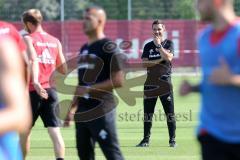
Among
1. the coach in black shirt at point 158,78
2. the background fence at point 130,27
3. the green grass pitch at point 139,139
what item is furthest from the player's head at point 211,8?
the background fence at point 130,27

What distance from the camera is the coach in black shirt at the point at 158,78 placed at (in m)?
13.7

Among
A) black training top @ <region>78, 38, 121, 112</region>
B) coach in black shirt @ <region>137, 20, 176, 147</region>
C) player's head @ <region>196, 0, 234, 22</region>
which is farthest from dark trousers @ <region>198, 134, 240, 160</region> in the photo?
coach in black shirt @ <region>137, 20, 176, 147</region>

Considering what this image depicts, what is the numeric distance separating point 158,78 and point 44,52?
4032mm

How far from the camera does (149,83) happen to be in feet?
47.2

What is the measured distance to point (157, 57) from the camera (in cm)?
1377

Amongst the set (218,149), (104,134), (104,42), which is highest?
(104,42)

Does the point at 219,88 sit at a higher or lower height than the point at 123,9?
higher

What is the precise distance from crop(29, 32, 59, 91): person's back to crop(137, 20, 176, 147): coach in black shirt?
3.25 m

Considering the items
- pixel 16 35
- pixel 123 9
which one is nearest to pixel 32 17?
pixel 16 35

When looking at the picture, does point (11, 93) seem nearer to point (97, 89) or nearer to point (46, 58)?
point (97, 89)

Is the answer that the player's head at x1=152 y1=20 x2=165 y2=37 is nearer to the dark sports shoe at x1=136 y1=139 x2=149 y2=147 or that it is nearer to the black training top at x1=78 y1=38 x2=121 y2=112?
the dark sports shoe at x1=136 y1=139 x2=149 y2=147

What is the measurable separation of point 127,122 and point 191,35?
23.6 meters

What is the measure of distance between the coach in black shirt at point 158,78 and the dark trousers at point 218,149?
24.6 feet

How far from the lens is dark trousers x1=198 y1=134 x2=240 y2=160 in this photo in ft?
19.6
